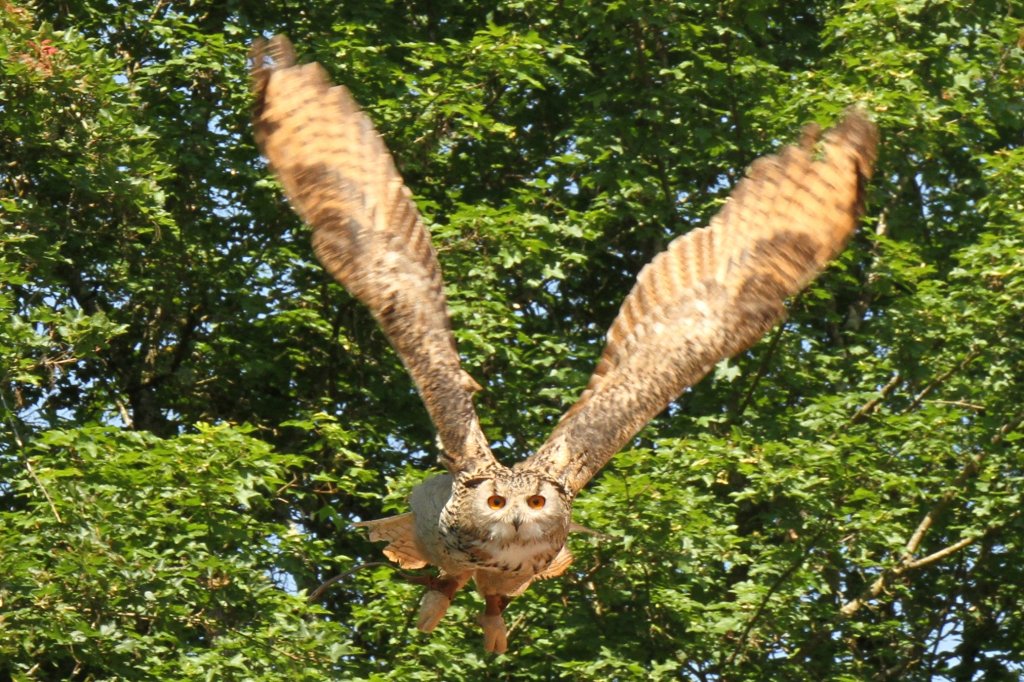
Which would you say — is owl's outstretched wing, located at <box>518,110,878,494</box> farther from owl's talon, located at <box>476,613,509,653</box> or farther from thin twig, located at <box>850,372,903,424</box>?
thin twig, located at <box>850,372,903,424</box>

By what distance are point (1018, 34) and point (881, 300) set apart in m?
2.04

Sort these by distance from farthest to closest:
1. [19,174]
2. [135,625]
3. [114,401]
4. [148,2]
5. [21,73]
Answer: [148,2]
[114,401]
[19,174]
[21,73]
[135,625]

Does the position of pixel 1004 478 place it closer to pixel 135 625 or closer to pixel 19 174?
pixel 135 625

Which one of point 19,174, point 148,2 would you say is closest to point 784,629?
point 19,174

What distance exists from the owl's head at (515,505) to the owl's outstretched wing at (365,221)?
0.57 ft

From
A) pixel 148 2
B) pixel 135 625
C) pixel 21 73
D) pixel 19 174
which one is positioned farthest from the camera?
pixel 148 2

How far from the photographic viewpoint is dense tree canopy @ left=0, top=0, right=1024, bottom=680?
11.8 m

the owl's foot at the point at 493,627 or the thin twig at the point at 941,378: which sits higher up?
the thin twig at the point at 941,378

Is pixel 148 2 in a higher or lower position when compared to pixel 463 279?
higher

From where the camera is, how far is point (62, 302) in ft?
44.8

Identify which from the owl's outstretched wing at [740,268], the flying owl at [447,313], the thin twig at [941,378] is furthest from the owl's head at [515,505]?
the thin twig at [941,378]

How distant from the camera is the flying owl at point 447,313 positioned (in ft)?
29.1

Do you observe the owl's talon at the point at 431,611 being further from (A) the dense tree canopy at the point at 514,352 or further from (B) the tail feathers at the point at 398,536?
(A) the dense tree canopy at the point at 514,352

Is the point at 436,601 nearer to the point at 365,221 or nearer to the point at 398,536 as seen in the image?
the point at 398,536
